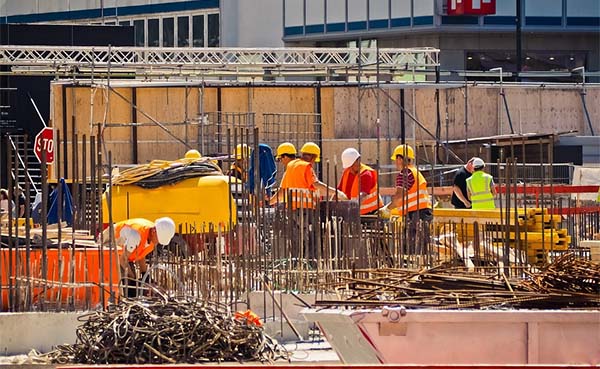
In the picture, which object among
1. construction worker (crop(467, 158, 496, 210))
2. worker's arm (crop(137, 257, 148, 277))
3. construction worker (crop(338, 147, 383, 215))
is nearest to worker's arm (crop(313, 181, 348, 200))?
construction worker (crop(338, 147, 383, 215))

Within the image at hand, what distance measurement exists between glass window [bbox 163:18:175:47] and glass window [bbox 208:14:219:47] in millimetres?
2019

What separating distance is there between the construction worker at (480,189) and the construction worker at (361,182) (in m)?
2.72

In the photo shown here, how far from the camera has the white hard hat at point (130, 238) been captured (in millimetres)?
14211

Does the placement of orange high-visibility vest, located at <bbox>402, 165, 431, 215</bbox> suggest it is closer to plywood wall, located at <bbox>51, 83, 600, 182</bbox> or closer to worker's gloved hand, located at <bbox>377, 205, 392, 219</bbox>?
worker's gloved hand, located at <bbox>377, 205, 392, 219</bbox>

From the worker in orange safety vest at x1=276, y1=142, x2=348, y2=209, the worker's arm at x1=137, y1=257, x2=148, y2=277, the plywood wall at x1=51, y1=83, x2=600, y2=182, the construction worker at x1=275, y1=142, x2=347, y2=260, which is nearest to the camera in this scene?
the worker's arm at x1=137, y1=257, x2=148, y2=277

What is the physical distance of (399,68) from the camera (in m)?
31.9

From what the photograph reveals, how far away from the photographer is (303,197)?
56.0 feet

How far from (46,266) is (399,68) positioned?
19416mm

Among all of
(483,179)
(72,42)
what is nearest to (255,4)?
(72,42)

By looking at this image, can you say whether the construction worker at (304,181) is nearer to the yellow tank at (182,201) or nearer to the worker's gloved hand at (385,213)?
the worker's gloved hand at (385,213)

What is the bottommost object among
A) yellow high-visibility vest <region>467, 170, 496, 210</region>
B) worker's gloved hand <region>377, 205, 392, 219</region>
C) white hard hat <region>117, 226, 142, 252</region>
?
white hard hat <region>117, 226, 142, 252</region>

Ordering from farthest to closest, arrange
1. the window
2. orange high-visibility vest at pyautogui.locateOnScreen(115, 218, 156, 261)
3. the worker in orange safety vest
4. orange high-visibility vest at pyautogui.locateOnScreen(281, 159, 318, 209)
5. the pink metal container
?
the window
the worker in orange safety vest
orange high-visibility vest at pyautogui.locateOnScreen(281, 159, 318, 209)
orange high-visibility vest at pyautogui.locateOnScreen(115, 218, 156, 261)
the pink metal container

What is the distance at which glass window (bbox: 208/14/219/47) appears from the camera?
172 ft

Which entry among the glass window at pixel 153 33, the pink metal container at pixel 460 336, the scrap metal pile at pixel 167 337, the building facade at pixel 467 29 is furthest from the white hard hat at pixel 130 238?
the glass window at pixel 153 33
